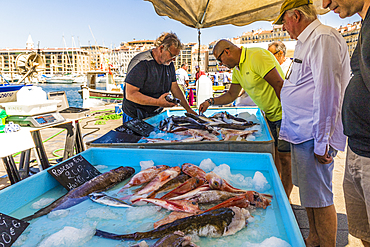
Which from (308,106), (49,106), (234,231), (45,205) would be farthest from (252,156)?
(49,106)

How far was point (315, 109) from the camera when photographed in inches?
70.6

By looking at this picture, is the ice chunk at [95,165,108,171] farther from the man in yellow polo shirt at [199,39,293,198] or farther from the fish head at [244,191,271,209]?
the man in yellow polo shirt at [199,39,293,198]

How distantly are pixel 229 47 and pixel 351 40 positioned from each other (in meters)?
101

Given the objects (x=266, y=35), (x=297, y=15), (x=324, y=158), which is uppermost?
(x=266, y=35)

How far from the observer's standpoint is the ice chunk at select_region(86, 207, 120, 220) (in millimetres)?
1258

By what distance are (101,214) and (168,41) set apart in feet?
8.60

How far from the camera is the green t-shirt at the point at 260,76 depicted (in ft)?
9.32

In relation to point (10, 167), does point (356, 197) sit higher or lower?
higher

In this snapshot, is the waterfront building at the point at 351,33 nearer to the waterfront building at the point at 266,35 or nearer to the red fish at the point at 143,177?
the waterfront building at the point at 266,35

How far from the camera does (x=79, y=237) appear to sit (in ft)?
3.48

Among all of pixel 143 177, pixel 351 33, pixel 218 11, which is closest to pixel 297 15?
pixel 143 177

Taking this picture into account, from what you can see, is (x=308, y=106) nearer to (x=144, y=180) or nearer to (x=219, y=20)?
(x=144, y=180)

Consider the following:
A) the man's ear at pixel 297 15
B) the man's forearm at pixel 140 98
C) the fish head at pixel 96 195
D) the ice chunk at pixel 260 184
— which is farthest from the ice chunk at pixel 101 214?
the man's ear at pixel 297 15

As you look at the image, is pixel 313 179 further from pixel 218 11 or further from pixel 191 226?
pixel 218 11
